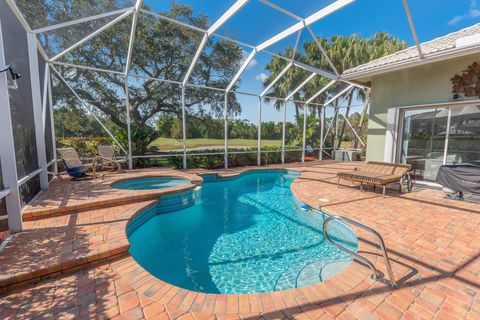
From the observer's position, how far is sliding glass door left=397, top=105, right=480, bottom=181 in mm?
6312

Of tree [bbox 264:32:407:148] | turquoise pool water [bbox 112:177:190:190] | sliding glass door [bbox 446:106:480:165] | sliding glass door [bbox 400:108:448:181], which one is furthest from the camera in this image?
tree [bbox 264:32:407:148]

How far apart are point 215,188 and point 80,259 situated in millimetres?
6226

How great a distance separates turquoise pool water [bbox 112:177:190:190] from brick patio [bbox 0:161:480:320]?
9.96ft

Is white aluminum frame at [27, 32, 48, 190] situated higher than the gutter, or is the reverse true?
the gutter

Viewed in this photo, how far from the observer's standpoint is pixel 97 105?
38.9 ft

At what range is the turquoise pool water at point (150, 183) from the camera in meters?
7.74

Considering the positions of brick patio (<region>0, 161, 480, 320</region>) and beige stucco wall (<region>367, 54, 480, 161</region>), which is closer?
brick patio (<region>0, 161, 480, 320</region>)

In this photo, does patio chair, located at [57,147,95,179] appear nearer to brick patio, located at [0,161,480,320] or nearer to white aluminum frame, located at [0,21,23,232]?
brick patio, located at [0,161,480,320]

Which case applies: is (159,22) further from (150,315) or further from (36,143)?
(150,315)

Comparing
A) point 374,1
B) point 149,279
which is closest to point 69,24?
point 149,279

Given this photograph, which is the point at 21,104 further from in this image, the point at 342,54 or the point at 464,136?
the point at 342,54

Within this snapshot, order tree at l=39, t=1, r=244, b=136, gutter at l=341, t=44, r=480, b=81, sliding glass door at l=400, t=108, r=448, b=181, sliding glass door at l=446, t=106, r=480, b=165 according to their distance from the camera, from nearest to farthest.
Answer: gutter at l=341, t=44, r=480, b=81 < sliding glass door at l=446, t=106, r=480, b=165 < sliding glass door at l=400, t=108, r=448, b=181 < tree at l=39, t=1, r=244, b=136

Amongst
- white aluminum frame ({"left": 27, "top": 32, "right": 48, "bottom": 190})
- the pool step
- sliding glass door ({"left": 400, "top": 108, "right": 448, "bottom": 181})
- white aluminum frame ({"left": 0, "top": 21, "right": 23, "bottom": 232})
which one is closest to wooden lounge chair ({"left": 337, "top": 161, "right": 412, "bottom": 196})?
sliding glass door ({"left": 400, "top": 108, "right": 448, "bottom": 181})

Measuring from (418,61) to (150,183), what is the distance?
9463 mm
